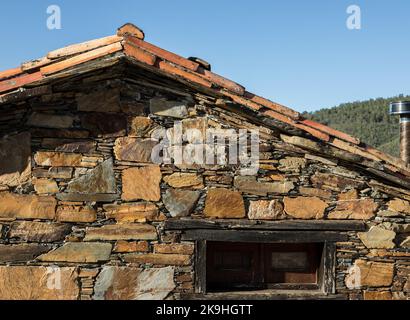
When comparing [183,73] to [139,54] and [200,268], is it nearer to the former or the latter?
[139,54]

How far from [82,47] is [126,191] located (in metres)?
1.40

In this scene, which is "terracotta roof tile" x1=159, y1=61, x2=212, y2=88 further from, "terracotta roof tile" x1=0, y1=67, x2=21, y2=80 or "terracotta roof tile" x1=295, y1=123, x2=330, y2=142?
"terracotta roof tile" x1=0, y1=67, x2=21, y2=80

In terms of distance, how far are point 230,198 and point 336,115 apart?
41.8 metres

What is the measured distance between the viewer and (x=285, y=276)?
494 cm

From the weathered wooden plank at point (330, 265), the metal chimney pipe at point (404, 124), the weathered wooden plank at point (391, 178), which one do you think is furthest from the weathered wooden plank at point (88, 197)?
→ the metal chimney pipe at point (404, 124)

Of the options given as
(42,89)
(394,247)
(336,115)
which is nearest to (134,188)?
(42,89)

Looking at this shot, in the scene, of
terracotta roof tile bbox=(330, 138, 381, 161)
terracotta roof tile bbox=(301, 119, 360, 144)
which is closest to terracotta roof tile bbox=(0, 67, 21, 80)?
terracotta roof tile bbox=(301, 119, 360, 144)

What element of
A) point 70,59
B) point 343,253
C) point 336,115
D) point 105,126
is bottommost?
point 343,253

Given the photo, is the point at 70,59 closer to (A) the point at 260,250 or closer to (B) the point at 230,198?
(B) the point at 230,198

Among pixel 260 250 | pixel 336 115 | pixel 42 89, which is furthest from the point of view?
pixel 336 115

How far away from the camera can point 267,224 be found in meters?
4.63

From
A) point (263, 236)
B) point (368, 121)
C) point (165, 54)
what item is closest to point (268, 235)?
point (263, 236)

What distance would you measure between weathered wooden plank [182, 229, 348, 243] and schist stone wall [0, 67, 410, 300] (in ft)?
0.33

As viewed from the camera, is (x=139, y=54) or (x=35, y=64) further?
(x=35, y=64)
